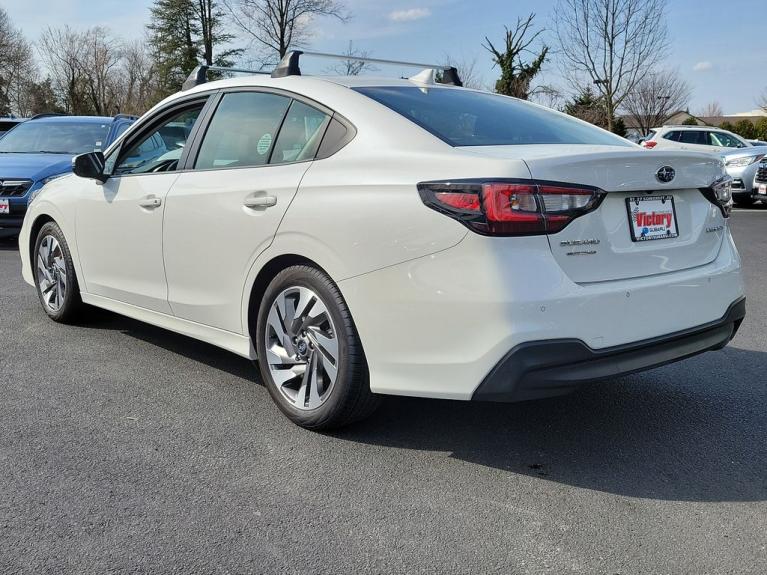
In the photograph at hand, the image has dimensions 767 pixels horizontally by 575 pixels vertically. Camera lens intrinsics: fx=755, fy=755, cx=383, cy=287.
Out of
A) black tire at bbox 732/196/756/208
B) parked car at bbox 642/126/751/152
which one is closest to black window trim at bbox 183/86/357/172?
black tire at bbox 732/196/756/208

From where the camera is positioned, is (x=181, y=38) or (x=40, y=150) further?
(x=181, y=38)

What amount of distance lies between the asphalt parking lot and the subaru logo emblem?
114 centimetres

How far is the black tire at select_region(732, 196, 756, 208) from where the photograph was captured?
54.4 feet

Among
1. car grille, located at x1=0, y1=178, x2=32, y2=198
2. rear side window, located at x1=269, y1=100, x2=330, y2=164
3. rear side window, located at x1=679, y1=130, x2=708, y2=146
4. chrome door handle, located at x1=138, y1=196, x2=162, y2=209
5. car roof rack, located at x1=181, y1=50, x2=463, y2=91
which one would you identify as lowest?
rear side window, located at x1=679, y1=130, x2=708, y2=146

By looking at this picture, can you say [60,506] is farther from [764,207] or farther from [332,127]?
[764,207]

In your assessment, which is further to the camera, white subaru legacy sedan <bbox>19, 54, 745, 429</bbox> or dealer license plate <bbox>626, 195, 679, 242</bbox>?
dealer license plate <bbox>626, 195, 679, 242</bbox>

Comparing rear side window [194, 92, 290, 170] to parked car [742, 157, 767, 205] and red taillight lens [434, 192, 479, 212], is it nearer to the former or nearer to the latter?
red taillight lens [434, 192, 479, 212]

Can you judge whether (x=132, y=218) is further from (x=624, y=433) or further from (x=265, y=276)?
(x=624, y=433)

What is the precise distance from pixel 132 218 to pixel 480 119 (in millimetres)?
2074

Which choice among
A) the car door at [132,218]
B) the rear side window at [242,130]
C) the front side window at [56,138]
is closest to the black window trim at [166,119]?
→ the car door at [132,218]

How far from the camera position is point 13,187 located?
920cm

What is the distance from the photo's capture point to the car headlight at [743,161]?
52.5 feet

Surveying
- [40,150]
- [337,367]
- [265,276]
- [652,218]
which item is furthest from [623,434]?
[40,150]

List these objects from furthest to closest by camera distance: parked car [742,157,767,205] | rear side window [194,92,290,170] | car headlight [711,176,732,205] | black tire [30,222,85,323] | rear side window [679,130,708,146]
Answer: rear side window [679,130,708,146]
parked car [742,157,767,205]
black tire [30,222,85,323]
rear side window [194,92,290,170]
car headlight [711,176,732,205]
